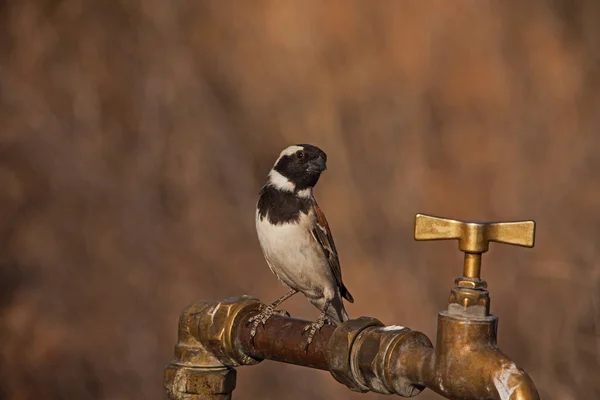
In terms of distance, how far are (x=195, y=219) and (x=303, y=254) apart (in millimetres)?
2033

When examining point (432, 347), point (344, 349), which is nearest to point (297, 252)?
point (344, 349)

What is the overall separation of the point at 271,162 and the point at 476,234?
3.45m

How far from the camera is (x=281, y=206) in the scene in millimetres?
3260

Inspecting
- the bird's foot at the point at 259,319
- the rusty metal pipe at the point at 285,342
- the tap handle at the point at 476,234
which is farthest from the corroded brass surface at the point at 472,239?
the bird's foot at the point at 259,319

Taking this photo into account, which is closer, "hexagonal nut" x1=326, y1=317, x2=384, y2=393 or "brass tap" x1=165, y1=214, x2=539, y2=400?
"brass tap" x1=165, y1=214, x2=539, y2=400

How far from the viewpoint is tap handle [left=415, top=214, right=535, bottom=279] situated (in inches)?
69.5

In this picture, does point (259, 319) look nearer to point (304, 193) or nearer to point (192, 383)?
point (192, 383)

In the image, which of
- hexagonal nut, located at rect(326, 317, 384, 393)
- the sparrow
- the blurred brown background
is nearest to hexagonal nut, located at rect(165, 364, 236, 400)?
hexagonal nut, located at rect(326, 317, 384, 393)

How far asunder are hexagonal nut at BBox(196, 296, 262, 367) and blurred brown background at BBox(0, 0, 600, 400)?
2.62 meters

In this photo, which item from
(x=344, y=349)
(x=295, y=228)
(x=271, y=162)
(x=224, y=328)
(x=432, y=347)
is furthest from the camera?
(x=271, y=162)

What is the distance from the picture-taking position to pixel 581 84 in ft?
17.3

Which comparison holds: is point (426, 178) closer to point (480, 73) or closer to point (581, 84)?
point (480, 73)

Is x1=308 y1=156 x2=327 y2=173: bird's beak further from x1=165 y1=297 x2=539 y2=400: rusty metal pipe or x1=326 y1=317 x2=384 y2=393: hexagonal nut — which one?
x1=326 y1=317 x2=384 y2=393: hexagonal nut

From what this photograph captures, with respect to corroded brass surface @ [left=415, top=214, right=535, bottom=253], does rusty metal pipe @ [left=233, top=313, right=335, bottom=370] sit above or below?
below
